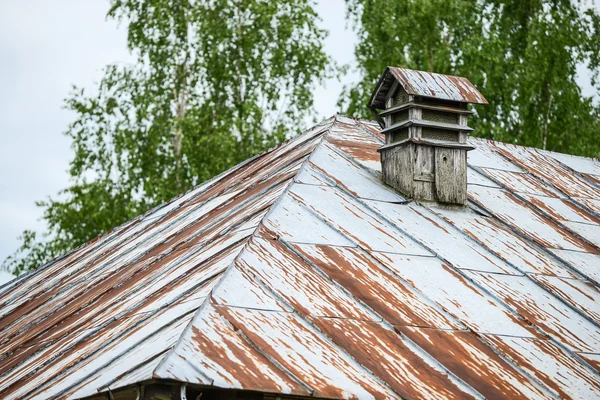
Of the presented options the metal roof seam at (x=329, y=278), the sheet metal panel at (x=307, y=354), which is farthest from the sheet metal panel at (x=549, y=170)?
the sheet metal panel at (x=307, y=354)

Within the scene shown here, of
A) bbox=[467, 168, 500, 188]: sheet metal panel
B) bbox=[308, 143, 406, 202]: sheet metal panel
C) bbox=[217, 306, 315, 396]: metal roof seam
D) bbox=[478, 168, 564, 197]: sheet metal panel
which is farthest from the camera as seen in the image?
bbox=[478, 168, 564, 197]: sheet metal panel

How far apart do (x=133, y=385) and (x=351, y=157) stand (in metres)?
4.81

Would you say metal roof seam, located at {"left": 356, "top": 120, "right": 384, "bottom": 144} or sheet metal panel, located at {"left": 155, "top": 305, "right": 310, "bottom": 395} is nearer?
sheet metal panel, located at {"left": 155, "top": 305, "right": 310, "bottom": 395}

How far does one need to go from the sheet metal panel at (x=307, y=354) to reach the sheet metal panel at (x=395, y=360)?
10 cm

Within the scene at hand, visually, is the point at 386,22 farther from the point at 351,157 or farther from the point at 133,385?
the point at 133,385

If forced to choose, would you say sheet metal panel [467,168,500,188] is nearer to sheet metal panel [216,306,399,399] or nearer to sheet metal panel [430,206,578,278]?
sheet metal panel [430,206,578,278]

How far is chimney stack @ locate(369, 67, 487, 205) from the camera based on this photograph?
929cm

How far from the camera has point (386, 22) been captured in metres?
26.1

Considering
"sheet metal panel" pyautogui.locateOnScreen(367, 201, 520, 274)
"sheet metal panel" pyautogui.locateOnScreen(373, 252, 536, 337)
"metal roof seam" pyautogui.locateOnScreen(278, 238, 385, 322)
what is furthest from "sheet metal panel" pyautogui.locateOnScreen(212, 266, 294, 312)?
"sheet metal panel" pyautogui.locateOnScreen(367, 201, 520, 274)

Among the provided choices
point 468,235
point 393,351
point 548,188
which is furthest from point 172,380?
point 548,188

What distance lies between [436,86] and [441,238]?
1.86 meters

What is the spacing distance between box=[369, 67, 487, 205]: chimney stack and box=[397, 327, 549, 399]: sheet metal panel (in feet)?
8.14

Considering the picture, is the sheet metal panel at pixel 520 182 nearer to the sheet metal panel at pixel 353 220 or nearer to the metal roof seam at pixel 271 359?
the sheet metal panel at pixel 353 220

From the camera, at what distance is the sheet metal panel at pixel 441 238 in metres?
8.19
